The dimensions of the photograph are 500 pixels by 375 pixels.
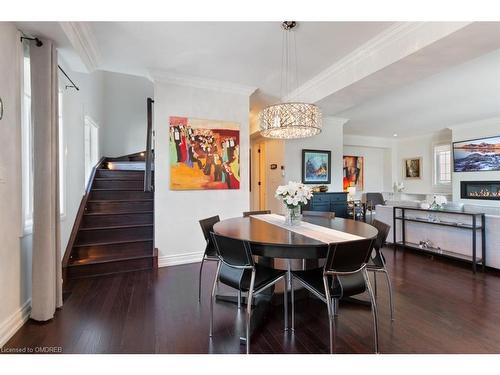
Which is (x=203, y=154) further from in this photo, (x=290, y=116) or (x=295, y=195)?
(x=295, y=195)

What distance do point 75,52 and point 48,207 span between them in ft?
5.18

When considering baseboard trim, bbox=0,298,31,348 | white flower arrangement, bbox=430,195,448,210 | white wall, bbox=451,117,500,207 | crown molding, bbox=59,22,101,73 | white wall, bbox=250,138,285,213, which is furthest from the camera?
white wall, bbox=451,117,500,207

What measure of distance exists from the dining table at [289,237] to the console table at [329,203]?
94.9 inches

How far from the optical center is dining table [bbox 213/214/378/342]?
176 cm

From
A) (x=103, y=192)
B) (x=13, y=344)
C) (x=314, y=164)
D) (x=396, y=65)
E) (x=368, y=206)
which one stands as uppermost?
(x=396, y=65)

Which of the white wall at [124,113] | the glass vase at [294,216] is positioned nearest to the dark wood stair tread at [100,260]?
the glass vase at [294,216]

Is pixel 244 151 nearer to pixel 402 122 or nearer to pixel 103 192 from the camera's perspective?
pixel 103 192

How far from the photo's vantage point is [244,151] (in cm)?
416

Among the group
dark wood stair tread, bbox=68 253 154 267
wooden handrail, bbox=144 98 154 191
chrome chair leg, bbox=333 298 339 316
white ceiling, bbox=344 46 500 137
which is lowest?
chrome chair leg, bbox=333 298 339 316

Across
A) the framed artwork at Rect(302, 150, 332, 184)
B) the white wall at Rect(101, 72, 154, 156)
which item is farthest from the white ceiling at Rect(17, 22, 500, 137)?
the white wall at Rect(101, 72, 154, 156)

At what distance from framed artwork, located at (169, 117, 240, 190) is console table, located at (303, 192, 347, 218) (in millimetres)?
1785

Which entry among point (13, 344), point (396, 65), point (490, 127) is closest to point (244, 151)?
point (396, 65)

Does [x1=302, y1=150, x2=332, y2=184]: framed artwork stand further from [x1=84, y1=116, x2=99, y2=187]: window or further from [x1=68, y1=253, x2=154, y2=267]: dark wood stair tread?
[x1=84, y1=116, x2=99, y2=187]: window

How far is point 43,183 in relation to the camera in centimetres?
221
